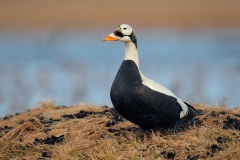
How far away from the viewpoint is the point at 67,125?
1038 centimetres

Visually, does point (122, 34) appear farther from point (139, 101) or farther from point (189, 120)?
point (189, 120)

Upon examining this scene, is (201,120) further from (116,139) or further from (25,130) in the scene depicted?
(25,130)

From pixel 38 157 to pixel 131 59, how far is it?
221 centimetres

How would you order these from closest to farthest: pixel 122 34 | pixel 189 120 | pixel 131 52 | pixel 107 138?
pixel 122 34 < pixel 131 52 < pixel 107 138 < pixel 189 120

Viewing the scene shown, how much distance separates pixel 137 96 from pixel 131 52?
2.67ft

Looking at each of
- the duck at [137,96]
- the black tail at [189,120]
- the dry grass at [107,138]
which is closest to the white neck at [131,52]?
the duck at [137,96]

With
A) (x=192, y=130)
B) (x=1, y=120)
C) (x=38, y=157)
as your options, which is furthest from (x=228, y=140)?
(x=1, y=120)

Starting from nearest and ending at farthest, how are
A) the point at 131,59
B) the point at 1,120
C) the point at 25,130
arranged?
1. the point at 131,59
2. the point at 25,130
3. the point at 1,120

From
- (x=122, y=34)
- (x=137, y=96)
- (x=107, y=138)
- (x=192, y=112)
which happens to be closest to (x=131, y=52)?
(x=122, y=34)

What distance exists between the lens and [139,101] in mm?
8664

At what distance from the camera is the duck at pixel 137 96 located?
869 centimetres

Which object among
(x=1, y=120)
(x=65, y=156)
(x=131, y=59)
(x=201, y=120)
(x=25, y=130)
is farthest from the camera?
(x=1, y=120)

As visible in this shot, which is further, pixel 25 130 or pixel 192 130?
pixel 25 130

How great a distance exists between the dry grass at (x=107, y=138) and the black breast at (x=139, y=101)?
0.28 m
